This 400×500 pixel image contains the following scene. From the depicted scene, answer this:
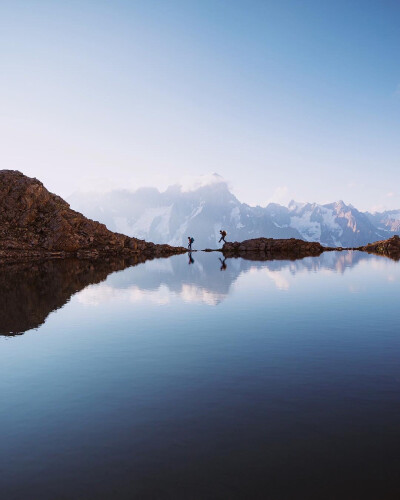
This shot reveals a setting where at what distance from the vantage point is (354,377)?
14141 millimetres

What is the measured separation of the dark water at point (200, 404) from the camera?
823 centimetres

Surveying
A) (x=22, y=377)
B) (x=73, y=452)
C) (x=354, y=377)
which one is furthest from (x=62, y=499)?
(x=354, y=377)

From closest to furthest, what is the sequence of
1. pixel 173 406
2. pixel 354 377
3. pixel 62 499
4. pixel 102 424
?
pixel 62 499 < pixel 102 424 < pixel 173 406 < pixel 354 377

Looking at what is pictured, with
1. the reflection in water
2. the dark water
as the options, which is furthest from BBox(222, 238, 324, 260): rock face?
the dark water

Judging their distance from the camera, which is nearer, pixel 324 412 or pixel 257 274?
pixel 324 412

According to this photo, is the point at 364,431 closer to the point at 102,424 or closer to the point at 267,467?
the point at 267,467

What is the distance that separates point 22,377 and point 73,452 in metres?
6.56

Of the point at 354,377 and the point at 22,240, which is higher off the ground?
the point at 22,240

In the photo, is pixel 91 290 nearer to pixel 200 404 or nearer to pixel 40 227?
pixel 200 404

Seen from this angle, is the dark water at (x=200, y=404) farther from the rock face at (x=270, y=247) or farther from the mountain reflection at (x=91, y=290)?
the rock face at (x=270, y=247)

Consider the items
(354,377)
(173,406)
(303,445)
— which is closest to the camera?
(303,445)

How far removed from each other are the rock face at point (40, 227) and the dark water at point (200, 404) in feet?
200

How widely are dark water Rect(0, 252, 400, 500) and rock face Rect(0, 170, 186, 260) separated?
200 ft

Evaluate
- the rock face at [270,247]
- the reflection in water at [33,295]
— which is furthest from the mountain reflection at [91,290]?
the rock face at [270,247]
